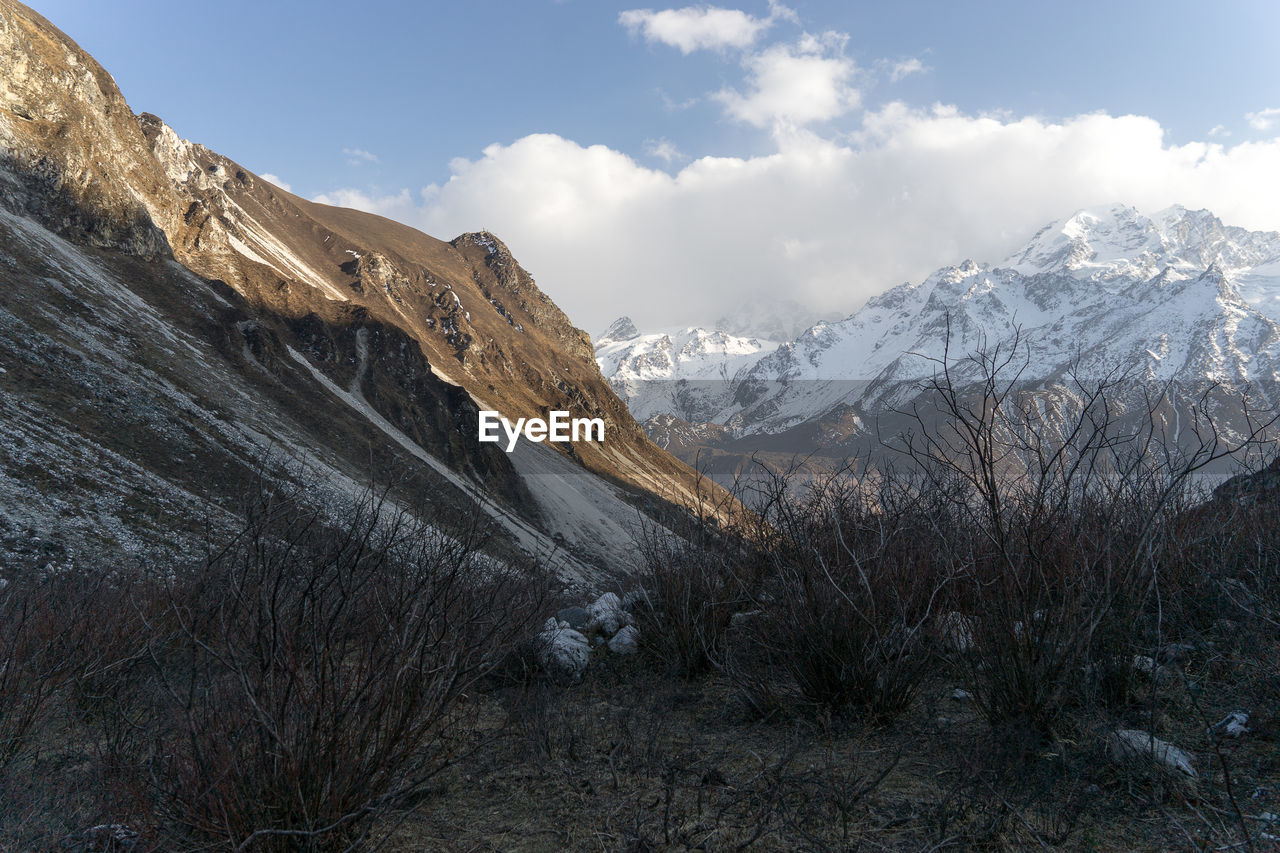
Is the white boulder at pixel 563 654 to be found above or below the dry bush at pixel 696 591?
below

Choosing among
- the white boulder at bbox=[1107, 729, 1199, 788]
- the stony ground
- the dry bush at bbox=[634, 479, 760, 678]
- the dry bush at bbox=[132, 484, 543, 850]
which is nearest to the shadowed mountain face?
the dry bush at bbox=[132, 484, 543, 850]

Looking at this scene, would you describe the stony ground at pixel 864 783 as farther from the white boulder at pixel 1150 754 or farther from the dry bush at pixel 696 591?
the dry bush at pixel 696 591

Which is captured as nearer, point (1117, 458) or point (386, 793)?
point (386, 793)

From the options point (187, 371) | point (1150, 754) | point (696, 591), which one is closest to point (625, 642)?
point (696, 591)

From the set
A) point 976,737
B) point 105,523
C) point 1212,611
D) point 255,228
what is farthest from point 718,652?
point 255,228

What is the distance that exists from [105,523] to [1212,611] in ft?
81.4

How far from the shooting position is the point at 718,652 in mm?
5645

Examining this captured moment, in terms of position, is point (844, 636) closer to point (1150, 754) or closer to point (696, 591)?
point (1150, 754)

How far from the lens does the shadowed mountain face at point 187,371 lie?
21.7 meters

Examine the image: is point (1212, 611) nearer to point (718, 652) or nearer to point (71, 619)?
point (718, 652)

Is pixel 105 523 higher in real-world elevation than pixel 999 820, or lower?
lower

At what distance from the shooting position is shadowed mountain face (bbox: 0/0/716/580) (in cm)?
2172

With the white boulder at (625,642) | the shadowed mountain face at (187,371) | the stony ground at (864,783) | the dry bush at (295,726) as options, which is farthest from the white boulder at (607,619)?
the dry bush at (295,726)

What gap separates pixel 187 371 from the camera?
3478cm
